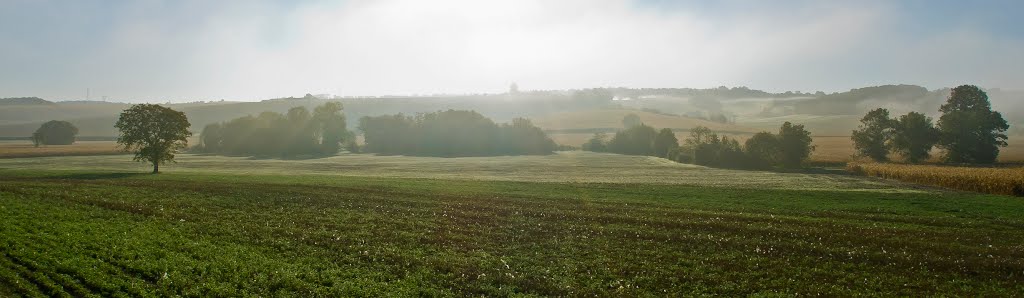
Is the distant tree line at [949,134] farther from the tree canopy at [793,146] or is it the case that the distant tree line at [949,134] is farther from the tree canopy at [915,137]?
the tree canopy at [793,146]

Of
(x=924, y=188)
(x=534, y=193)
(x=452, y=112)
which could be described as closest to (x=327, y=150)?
(x=452, y=112)

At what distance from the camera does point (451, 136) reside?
138m

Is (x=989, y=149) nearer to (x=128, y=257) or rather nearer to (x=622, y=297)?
(x=622, y=297)

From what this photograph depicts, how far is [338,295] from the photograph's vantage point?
19125 mm

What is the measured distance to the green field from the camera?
20188 mm

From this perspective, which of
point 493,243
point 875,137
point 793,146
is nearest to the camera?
point 493,243

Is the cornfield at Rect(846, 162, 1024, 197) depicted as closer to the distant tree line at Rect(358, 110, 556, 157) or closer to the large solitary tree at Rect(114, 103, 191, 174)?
the distant tree line at Rect(358, 110, 556, 157)

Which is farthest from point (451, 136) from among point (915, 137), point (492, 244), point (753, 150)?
point (492, 244)

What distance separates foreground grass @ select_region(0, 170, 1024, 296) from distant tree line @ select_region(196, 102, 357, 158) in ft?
274

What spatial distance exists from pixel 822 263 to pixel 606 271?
910 centimetres

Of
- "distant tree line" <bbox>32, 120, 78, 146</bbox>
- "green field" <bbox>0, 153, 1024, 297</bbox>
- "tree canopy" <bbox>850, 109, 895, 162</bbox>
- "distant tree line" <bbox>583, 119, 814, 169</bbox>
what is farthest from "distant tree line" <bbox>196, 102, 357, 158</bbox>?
"tree canopy" <bbox>850, 109, 895, 162</bbox>

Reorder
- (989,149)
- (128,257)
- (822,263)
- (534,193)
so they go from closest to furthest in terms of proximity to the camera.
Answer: (128,257)
(822,263)
(534,193)
(989,149)

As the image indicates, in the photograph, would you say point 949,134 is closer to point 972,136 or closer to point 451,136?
point 972,136

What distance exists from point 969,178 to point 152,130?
289 ft
